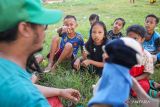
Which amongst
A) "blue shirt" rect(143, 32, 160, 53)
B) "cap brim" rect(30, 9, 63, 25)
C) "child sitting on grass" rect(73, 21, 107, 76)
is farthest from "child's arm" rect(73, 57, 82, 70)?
"cap brim" rect(30, 9, 63, 25)

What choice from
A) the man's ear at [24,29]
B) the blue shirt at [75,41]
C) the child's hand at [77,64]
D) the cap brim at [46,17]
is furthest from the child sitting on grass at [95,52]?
the man's ear at [24,29]

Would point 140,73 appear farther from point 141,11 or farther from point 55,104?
point 141,11

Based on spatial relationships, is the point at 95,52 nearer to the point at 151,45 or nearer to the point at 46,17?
the point at 151,45

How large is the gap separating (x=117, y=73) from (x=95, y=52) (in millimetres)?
3554

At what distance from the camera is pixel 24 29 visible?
4.09 ft

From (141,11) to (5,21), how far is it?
9.16m

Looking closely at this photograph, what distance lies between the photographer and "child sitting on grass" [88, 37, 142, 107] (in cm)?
110

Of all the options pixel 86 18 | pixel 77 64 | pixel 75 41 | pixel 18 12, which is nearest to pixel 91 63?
pixel 77 64

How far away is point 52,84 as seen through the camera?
420 centimetres

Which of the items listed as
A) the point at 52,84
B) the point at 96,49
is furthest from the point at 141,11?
the point at 52,84

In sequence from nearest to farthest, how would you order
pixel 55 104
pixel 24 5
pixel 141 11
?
pixel 24 5 < pixel 55 104 < pixel 141 11

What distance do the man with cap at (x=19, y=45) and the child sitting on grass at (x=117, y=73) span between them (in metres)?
0.24

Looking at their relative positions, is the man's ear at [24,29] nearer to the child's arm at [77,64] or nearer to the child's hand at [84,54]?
the child's arm at [77,64]

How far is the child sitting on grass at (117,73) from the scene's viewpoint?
1097 millimetres
